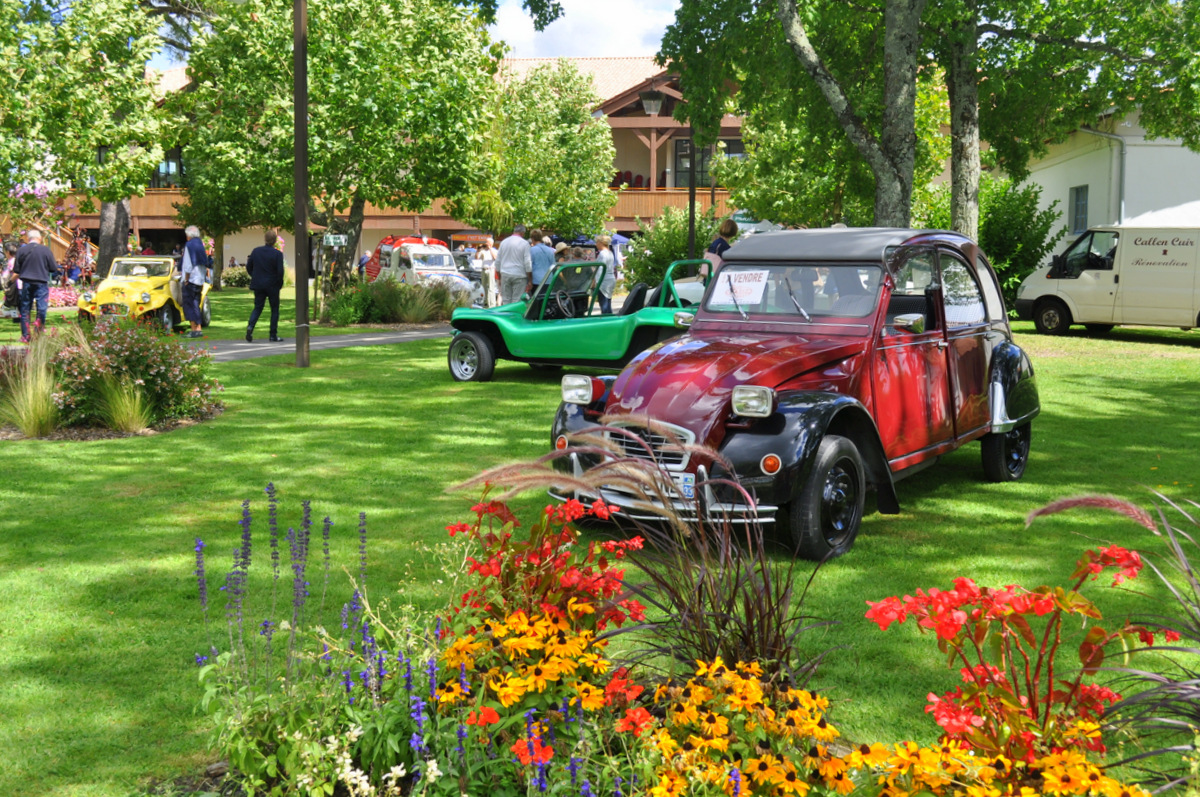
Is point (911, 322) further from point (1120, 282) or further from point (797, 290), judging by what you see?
point (1120, 282)

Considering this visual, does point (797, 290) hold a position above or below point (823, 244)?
Answer: below

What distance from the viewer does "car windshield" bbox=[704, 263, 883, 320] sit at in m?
6.84

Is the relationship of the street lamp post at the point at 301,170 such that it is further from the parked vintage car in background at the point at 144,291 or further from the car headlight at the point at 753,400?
the car headlight at the point at 753,400

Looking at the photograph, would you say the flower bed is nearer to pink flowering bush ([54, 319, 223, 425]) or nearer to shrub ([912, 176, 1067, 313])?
pink flowering bush ([54, 319, 223, 425])

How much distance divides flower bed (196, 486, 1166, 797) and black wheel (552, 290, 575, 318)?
9.84 metres

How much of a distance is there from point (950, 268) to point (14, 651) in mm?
6152

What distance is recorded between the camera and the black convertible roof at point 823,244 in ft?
22.7

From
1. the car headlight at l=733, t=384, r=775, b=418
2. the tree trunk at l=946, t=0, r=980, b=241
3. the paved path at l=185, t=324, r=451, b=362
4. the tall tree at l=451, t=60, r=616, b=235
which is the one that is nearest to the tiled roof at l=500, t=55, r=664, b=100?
the tall tree at l=451, t=60, r=616, b=235

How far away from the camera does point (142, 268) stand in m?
20.7

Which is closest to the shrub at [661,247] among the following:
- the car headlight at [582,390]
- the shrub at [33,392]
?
the shrub at [33,392]

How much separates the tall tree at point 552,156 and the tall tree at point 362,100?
1278 cm

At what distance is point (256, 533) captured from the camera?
675cm

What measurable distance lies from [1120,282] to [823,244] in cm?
1571

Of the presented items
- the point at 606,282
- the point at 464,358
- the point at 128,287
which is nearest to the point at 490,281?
the point at 128,287
